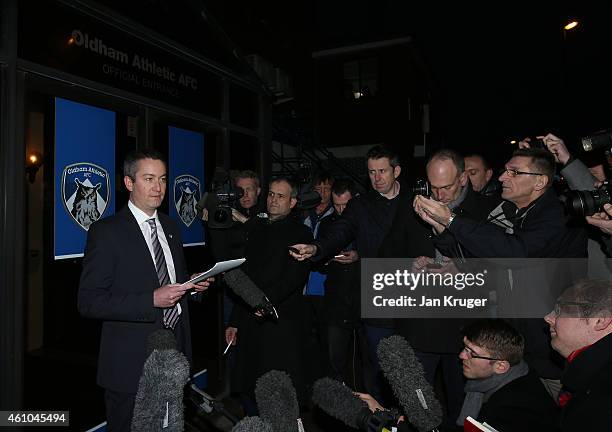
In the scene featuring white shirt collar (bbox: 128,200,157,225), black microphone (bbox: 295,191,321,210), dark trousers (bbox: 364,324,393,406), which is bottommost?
dark trousers (bbox: 364,324,393,406)

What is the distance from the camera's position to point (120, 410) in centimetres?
281

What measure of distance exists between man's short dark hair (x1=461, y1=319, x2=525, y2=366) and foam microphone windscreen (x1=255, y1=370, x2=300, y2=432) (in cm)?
162

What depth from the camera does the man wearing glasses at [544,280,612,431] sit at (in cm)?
177

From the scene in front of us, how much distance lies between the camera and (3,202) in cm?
326

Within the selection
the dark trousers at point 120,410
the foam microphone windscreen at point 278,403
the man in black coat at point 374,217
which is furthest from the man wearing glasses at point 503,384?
the dark trousers at point 120,410

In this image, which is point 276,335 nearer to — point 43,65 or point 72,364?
point 43,65

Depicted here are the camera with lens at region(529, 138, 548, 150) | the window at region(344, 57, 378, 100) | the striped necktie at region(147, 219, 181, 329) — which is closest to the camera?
the striped necktie at region(147, 219, 181, 329)

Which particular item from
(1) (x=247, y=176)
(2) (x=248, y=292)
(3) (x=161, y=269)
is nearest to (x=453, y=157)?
(2) (x=248, y=292)

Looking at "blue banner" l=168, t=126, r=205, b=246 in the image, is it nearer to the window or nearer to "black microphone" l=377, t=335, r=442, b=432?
"black microphone" l=377, t=335, r=442, b=432

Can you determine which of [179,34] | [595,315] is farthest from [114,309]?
[179,34]

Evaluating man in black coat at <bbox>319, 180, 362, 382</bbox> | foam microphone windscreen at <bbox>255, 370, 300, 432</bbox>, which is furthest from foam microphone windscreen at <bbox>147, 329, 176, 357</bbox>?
man in black coat at <bbox>319, 180, 362, 382</bbox>

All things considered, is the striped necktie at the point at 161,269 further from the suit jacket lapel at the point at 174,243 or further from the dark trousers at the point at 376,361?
the dark trousers at the point at 376,361

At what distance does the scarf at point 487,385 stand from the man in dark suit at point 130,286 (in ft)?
6.41

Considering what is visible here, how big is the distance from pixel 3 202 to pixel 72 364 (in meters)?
3.42
